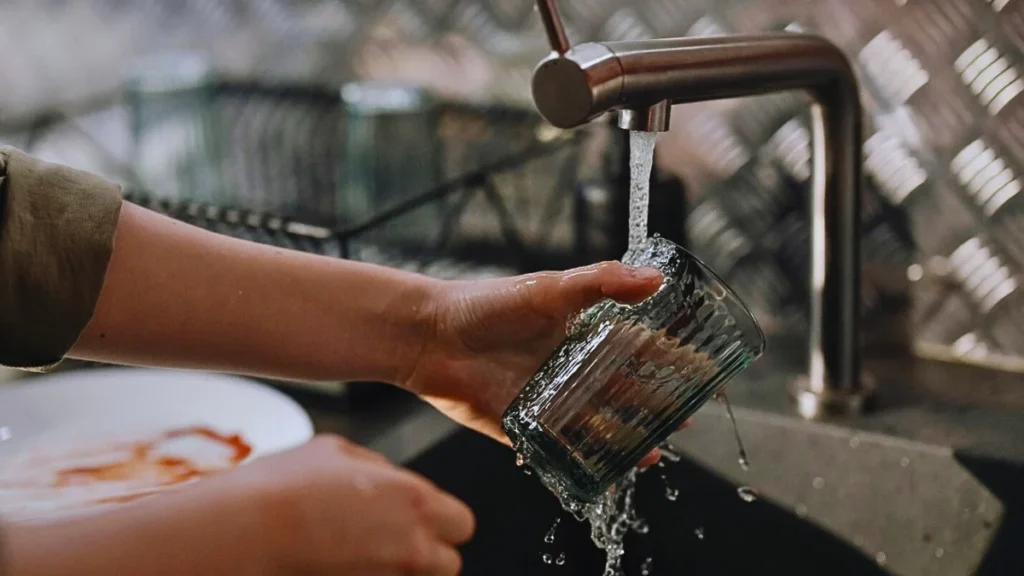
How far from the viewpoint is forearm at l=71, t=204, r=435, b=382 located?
2.35 ft

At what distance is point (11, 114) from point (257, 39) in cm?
60

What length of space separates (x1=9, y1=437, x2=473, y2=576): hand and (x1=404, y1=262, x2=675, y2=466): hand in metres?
0.29

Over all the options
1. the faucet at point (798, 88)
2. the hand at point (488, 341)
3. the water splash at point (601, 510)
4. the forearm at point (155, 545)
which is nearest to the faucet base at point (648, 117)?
the faucet at point (798, 88)

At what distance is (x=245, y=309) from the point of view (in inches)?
29.5

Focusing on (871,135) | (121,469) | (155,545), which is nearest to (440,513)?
(155,545)

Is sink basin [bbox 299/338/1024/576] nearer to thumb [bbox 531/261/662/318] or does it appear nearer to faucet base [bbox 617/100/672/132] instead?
thumb [bbox 531/261/662/318]

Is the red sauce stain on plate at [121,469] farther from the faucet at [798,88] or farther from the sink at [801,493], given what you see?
the faucet at [798,88]

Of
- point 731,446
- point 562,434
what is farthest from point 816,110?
point 562,434

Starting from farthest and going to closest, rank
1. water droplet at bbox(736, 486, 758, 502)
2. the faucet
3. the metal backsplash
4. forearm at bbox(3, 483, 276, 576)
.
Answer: the metal backsplash → water droplet at bbox(736, 486, 758, 502) → the faucet → forearm at bbox(3, 483, 276, 576)

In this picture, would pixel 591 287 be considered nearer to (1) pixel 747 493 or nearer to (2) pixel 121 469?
(1) pixel 747 493

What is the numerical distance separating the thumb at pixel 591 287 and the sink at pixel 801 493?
0.89 feet

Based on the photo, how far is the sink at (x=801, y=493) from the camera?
2.91 feet

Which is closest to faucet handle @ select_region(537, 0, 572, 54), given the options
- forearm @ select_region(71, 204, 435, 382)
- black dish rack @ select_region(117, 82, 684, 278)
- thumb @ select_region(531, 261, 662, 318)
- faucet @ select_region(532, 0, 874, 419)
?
faucet @ select_region(532, 0, 874, 419)

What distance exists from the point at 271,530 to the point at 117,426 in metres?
0.64
